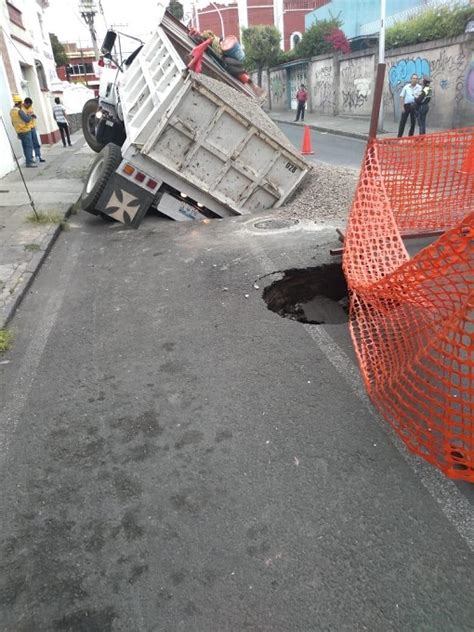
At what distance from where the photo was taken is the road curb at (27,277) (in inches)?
197

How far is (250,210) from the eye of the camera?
823cm

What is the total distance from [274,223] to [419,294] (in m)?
4.99

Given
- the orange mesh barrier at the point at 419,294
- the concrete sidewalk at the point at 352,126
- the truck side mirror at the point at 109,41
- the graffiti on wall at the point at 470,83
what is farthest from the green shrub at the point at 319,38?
the orange mesh barrier at the point at 419,294

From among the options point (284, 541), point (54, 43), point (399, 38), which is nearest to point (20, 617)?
point (284, 541)

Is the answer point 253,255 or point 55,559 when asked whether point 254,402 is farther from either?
point 253,255

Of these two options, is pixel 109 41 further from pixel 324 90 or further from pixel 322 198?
pixel 324 90

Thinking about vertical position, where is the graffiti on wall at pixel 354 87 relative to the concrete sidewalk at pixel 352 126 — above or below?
above

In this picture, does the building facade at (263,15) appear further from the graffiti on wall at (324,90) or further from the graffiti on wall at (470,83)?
the graffiti on wall at (470,83)

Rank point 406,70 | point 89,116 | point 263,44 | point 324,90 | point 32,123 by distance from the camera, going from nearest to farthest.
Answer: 1. point 89,116
2. point 32,123
3. point 406,70
4. point 324,90
5. point 263,44

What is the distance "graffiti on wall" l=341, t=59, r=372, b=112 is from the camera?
2516cm

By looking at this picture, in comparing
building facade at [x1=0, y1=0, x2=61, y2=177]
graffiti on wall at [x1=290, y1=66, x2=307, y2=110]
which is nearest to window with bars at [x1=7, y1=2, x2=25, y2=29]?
building facade at [x1=0, y1=0, x2=61, y2=177]

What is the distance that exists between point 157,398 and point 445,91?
2008cm

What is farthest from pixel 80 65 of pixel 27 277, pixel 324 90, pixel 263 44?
pixel 27 277

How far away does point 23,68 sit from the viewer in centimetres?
1886
